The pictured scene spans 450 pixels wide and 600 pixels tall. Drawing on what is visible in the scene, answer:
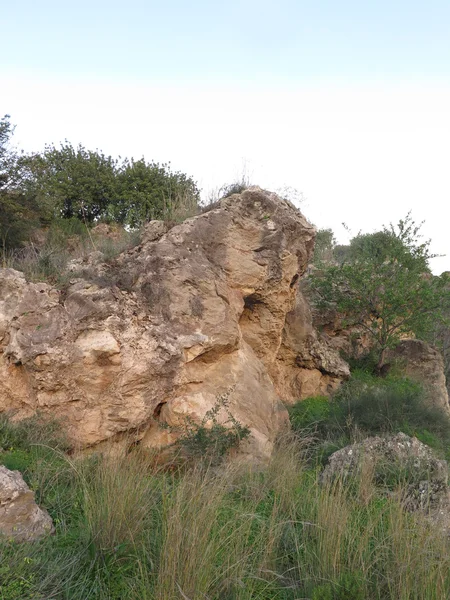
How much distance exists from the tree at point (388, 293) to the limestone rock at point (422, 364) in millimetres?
405

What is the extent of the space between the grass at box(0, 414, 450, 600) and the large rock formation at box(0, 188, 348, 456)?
1680mm

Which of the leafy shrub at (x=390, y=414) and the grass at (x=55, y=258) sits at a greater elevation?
the grass at (x=55, y=258)

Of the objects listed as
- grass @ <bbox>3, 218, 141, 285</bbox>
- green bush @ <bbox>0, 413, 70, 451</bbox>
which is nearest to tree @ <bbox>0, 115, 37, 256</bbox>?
grass @ <bbox>3, 218, 141, 285</bbox>

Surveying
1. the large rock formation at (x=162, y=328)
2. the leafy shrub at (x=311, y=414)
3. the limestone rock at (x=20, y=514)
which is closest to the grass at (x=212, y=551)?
the limestone rock at (x=20, y=514)

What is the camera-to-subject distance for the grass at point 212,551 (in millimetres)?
3168

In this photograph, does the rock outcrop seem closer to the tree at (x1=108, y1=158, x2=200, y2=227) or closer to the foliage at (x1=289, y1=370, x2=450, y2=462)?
the foliage at (x1=289, y1=370, x2=450, y2=462)

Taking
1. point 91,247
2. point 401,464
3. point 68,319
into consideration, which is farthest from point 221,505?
point 91,247

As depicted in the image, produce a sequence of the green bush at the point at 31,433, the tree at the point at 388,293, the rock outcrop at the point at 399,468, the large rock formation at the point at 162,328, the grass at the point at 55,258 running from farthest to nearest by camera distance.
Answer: the tree at the point at 388,293, the grass at the point at 55,258, the large rock formation at the point at 162,328, the green bush at the point at 31,433, the rock outcrop at the point at 399,468

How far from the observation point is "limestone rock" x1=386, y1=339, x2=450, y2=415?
11203 mm

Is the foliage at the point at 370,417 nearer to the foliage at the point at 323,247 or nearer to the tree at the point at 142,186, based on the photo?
the foliage at the point at 323,247

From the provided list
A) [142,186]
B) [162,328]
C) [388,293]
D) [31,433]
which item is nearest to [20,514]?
[31,433]

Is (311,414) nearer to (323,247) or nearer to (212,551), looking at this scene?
(212,551)

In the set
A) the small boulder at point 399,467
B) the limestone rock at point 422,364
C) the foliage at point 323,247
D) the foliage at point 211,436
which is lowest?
the small boulder at point 399,467

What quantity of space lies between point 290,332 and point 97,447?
4642 millimetres
